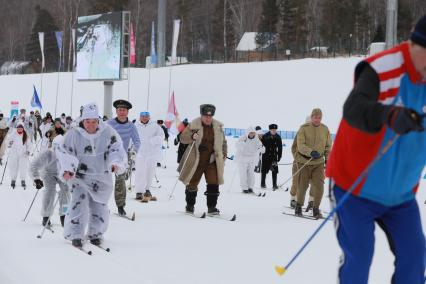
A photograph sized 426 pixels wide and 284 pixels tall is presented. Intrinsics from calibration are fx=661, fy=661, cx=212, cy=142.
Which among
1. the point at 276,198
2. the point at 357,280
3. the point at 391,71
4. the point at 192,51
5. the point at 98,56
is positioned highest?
the point at 192,51

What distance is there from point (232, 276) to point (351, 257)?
2511 mm

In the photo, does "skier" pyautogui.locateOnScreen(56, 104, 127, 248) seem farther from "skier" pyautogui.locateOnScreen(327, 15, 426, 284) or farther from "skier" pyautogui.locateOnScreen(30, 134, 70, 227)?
"skier" pyautogui.locateOnScreen(327, 15, 426, 284)

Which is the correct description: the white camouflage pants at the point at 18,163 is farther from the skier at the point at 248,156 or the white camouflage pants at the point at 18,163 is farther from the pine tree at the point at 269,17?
the pine tree at the point at 269,17

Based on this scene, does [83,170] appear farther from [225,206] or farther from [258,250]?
[225,206]

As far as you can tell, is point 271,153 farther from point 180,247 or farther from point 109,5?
point 109,5

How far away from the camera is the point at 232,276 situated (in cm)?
550

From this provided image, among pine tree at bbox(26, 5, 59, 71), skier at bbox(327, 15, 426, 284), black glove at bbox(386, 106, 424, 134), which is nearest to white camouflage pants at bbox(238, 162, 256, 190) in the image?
skier at bbox(327, 15, 426, 284)

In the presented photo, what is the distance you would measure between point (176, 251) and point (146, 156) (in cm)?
528

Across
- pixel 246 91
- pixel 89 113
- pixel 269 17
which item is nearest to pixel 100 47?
pixel 246 91

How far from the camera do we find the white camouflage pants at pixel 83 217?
6.69 metres

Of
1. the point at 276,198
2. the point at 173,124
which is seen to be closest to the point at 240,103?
the point at 173,124

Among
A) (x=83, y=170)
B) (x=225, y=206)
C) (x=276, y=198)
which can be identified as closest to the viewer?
(x=83, y=170)

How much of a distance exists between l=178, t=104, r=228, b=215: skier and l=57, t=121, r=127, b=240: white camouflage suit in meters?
2.78

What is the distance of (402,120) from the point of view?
2.51m
